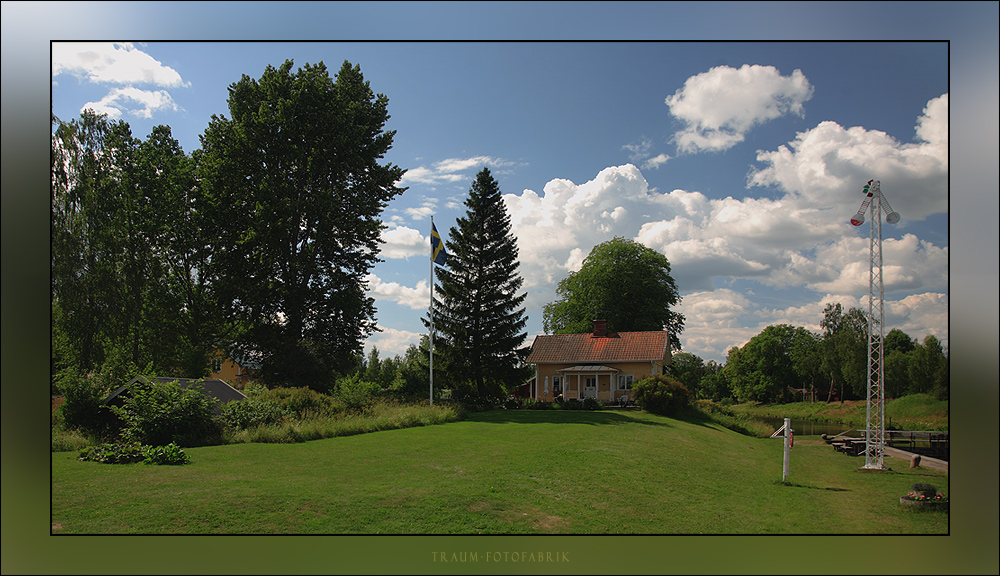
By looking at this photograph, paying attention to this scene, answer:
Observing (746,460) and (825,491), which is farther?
(746,460)

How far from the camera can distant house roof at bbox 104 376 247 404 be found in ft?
44.2

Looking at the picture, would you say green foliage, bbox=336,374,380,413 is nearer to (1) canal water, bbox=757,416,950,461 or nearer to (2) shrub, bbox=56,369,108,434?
(2) shrub, bbox=56,369,108,434

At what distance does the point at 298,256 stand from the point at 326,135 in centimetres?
574

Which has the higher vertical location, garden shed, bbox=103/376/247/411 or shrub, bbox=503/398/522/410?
garden shed, bbox=103/376/247/411

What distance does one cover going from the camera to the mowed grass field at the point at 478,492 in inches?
293

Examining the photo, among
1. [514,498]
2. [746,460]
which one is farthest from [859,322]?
[514,498]

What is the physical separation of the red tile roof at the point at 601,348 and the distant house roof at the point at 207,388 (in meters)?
18.2

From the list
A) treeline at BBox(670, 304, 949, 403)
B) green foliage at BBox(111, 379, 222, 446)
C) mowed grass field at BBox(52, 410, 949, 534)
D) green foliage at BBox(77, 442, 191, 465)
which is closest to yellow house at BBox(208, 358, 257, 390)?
green foliage at BBox(111, 379, 222, 446)

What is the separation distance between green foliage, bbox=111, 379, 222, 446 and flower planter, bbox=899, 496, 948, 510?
14724 millimetres

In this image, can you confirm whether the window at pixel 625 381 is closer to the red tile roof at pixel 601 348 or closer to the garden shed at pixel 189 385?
the red tile roof at pixel 601 348

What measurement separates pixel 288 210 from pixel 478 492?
19.0 m

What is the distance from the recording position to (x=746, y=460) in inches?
543

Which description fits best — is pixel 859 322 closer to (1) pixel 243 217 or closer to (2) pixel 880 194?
(2) pixel 880 194
